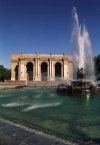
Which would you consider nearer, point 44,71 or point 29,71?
point 29,71

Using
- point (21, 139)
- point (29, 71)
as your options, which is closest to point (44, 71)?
point (29, 71)

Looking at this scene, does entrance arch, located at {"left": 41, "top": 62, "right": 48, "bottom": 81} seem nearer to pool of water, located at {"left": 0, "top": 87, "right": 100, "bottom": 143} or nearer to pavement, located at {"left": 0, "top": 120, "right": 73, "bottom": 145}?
pool of water, located at {"left": 0, "top": 87, "right": 100, "bottom": 143}

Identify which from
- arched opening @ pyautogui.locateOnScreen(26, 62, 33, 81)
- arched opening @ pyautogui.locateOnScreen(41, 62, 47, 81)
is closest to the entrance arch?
arched opening @ pyautogui.locateOnScreen(41, 62, 47, 81)

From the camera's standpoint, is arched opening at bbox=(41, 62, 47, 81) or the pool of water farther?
arched opening at bbox=(41, 62, 47, 81)

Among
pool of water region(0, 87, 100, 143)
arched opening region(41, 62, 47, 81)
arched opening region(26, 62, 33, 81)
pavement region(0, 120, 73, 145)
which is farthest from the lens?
arched opening region(26, 62, 33, 81)

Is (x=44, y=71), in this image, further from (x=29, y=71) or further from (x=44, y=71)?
(x=29, y=71)

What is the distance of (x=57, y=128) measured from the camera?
4.90 m

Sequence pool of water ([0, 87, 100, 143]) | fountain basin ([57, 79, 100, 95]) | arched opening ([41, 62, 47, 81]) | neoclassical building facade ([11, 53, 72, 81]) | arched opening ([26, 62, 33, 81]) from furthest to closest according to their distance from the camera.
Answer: arched opening ([26, 62, 33, 81])
arched opening ([41, 62, 47, 81])
neoclassical building facade ([11, 53, 72, 81])
fountain basin ([57, 79, 100, 95])
pool of water ([0, 87, 100, 143])


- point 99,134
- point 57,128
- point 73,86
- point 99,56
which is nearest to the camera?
point 99,134

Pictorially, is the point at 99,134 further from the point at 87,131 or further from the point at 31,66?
the point at 31,66

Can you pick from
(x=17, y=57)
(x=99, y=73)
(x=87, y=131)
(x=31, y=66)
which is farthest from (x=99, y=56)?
(x=87, y=131)

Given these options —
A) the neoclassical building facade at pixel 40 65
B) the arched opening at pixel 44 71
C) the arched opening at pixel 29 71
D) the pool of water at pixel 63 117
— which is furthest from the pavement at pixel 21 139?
the arched opening at pixel 29 71

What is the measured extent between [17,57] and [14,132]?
193ft

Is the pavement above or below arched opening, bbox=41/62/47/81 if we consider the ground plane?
below
